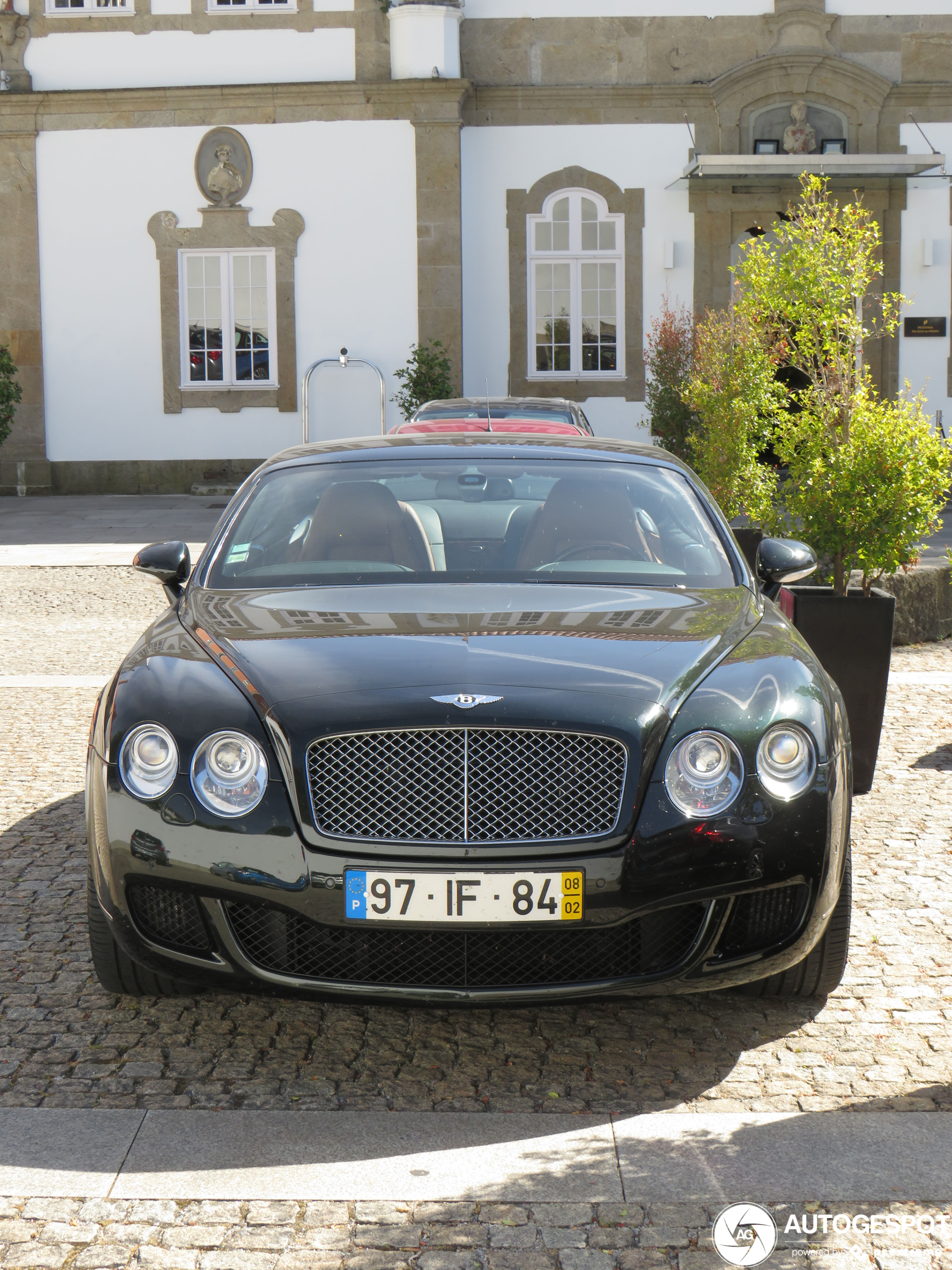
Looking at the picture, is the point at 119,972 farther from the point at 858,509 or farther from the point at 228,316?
the point at 228,316

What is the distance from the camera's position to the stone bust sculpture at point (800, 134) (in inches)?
862

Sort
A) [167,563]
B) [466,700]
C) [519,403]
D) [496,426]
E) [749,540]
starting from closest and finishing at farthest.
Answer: [466,700]
[167,563]
[749,540]
[496,426]
[519,403]

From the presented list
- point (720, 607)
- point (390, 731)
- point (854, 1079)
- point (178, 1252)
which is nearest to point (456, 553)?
point (720, 607)

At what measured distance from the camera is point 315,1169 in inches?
115

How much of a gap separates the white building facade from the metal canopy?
2.0 inches

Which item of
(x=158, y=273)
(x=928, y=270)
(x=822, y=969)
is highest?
(x=158, y=273)

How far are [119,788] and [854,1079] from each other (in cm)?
185

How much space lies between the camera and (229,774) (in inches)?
128

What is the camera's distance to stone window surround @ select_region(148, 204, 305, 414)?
2177 cm

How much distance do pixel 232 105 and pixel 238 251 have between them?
6.90ft

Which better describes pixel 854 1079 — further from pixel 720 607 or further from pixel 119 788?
pixel 119 788

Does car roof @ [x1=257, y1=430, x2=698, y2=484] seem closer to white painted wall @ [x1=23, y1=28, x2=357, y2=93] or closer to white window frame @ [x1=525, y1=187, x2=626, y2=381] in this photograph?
white window frame @ [x1=525, y1=187, x2=626, y2=381]

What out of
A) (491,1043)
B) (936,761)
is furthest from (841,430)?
(491,1043)

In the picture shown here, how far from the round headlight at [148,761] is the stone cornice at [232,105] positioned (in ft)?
63.3
